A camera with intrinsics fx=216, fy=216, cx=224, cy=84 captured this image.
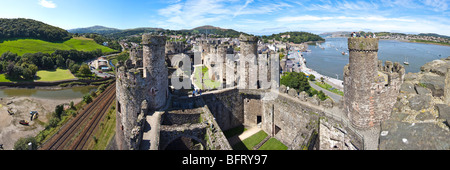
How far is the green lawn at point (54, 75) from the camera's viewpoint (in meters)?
62.5

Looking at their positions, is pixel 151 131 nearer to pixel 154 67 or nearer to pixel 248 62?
pixel 154 67

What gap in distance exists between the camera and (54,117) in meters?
34.9

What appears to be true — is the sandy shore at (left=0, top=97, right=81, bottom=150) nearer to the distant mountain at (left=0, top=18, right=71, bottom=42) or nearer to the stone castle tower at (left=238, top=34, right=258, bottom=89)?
the stone castle tower at (left=238, top=34, right=258, bottom=89)

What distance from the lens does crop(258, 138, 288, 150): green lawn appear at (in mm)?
18719

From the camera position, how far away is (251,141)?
1994cm

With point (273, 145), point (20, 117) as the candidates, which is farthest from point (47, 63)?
point (273, 145)

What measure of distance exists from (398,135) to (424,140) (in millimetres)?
754

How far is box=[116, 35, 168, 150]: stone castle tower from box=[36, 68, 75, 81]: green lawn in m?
61.9

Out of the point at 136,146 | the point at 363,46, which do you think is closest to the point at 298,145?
the point at 363,46

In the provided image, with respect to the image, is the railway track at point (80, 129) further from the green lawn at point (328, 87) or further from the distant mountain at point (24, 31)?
the distant mountain at point (24, 31)

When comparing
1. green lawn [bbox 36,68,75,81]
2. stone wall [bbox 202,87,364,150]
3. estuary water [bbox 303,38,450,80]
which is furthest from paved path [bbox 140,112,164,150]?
estuary water [bbox 303,38,450,80]

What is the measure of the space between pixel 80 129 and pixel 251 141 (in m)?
24.4
